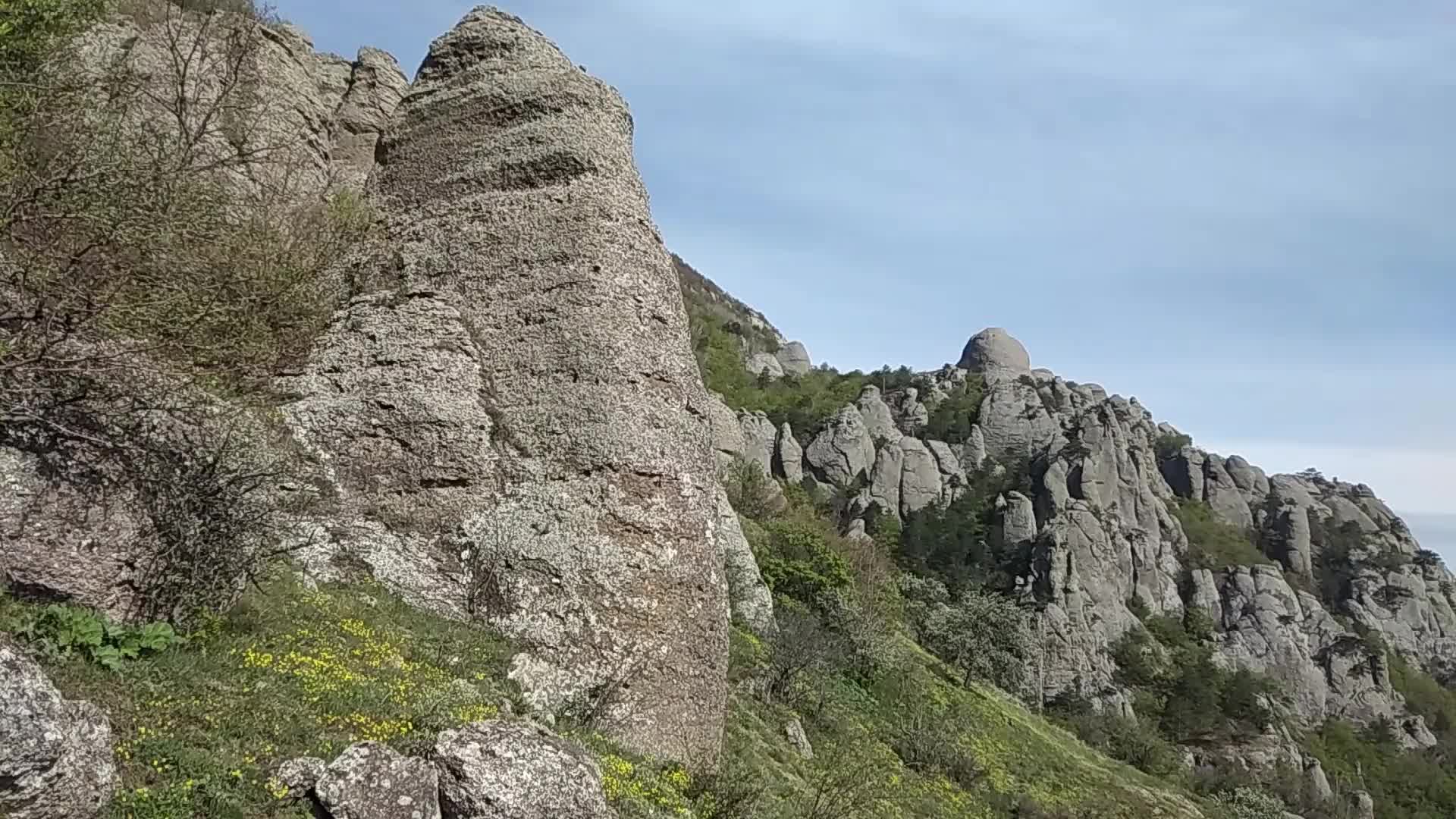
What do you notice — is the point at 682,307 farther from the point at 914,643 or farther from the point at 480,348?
the point at 914,643

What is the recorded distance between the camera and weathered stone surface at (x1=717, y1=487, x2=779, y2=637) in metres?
22.6

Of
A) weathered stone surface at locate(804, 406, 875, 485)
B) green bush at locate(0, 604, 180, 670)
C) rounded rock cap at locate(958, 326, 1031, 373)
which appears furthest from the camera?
rounded rock cap at locate(958, 326, 1031, 373)

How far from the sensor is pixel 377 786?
21.6 ft

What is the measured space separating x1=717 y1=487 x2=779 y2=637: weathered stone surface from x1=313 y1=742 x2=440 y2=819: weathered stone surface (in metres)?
15.4

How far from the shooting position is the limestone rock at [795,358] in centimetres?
13100

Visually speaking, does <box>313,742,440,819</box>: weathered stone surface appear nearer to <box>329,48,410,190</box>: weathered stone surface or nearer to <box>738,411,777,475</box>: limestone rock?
<box>329,48,410,190</box>: weathered stone surface

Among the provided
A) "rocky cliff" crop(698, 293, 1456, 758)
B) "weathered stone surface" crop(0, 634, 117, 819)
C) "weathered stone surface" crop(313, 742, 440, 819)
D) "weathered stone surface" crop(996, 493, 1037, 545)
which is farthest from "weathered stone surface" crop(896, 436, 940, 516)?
"weathered stone surface" crop(0, 634, 117, 819)

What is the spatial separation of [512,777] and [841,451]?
76.9m

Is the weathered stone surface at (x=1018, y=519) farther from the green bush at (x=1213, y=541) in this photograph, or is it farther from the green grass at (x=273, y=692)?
the green grass at (x=273, y=692)

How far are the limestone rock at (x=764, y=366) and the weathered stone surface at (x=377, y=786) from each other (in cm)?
9926

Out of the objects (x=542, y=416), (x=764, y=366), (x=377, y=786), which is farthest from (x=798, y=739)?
(x=764, y=366)

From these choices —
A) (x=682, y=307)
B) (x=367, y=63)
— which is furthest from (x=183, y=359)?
(x=367, y=63)

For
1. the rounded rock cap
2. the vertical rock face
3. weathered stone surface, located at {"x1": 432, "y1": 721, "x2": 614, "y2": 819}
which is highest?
the rounded rock cap

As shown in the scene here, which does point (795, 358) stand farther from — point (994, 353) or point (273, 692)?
point (273, 692)
